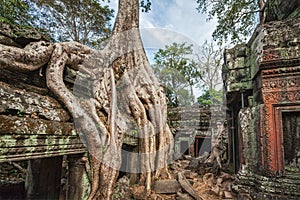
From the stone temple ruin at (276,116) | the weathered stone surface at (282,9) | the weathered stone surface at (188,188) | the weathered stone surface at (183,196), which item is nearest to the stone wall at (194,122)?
the weathered stone surface at (188,188)

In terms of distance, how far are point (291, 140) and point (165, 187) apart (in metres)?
2.26

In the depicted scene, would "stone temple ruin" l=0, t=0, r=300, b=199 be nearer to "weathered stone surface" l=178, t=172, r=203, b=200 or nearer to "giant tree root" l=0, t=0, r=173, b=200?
"giant tree root" l=0, t=0, r=173, b=200

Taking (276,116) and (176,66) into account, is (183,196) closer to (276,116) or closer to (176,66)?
(276,116)

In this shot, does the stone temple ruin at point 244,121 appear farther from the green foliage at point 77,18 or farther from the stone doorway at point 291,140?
the green foliage at point 77,18

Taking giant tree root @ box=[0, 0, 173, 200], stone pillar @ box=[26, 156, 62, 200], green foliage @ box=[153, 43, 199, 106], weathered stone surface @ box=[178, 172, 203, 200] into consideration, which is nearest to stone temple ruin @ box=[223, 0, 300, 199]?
weathered stone surface @ box=[178, 172, 203, 200]

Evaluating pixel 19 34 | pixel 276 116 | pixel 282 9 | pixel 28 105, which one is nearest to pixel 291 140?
pixel 276 116

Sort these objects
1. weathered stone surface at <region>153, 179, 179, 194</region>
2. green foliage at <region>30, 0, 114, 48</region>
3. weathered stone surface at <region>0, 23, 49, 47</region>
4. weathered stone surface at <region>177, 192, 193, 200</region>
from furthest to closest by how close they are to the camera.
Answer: green foliage at <region>30, 0, 114, 48</region>
weathered stone surface at <region>153, 179, 179, 194</region>
weathered stone surface at <region>177, 192, 193, 200</region>
weathered stone surface at <region>0, 23, 49, 47</region>

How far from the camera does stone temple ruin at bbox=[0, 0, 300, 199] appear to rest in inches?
56.6

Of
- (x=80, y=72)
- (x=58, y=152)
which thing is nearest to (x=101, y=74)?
(x=80, y=72)

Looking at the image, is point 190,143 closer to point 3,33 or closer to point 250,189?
point 250,189

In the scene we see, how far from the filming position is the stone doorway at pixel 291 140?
7.45 ft

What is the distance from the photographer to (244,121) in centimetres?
276

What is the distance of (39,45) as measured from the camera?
6.40 ft

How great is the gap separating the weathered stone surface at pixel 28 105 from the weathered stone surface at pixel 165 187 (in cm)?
244
